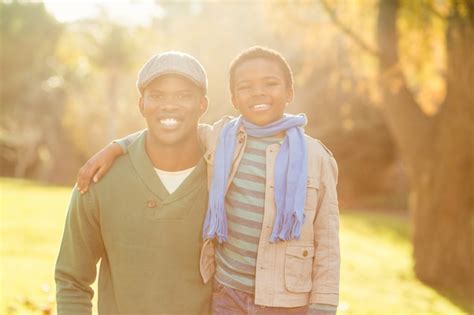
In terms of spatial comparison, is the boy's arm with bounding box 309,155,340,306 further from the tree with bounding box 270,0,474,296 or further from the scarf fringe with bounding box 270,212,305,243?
the tree with bounding box 270,0,474,296

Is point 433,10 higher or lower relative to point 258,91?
higher

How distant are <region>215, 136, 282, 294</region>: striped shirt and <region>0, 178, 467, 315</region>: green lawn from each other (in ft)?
10.7

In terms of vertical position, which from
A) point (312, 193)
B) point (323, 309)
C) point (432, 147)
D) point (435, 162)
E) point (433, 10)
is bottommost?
point (323, 309)

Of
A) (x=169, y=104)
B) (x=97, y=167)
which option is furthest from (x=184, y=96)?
(x=97, y=167)

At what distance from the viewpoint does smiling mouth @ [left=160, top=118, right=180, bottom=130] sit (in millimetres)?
3162

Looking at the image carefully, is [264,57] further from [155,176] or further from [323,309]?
[323,309]

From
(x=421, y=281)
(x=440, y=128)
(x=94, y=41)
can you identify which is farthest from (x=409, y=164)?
(x=94, y=41)

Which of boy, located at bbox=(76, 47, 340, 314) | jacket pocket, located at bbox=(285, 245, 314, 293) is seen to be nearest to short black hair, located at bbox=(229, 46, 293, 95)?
boy, located at bbox=(76, 47, 340, 314)

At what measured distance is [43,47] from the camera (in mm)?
41812

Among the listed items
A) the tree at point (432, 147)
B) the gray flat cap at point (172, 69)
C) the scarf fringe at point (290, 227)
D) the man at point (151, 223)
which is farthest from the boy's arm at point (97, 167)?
the tree at point (432, 147)

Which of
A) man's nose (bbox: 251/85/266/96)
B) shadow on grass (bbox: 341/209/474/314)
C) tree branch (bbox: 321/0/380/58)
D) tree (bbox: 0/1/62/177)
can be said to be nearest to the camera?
man's nose (bbox: 251/85/266/96)

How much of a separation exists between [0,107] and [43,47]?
17.3 ft

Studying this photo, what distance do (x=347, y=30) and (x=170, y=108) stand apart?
8370 mm

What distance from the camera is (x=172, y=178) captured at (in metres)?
3.24
